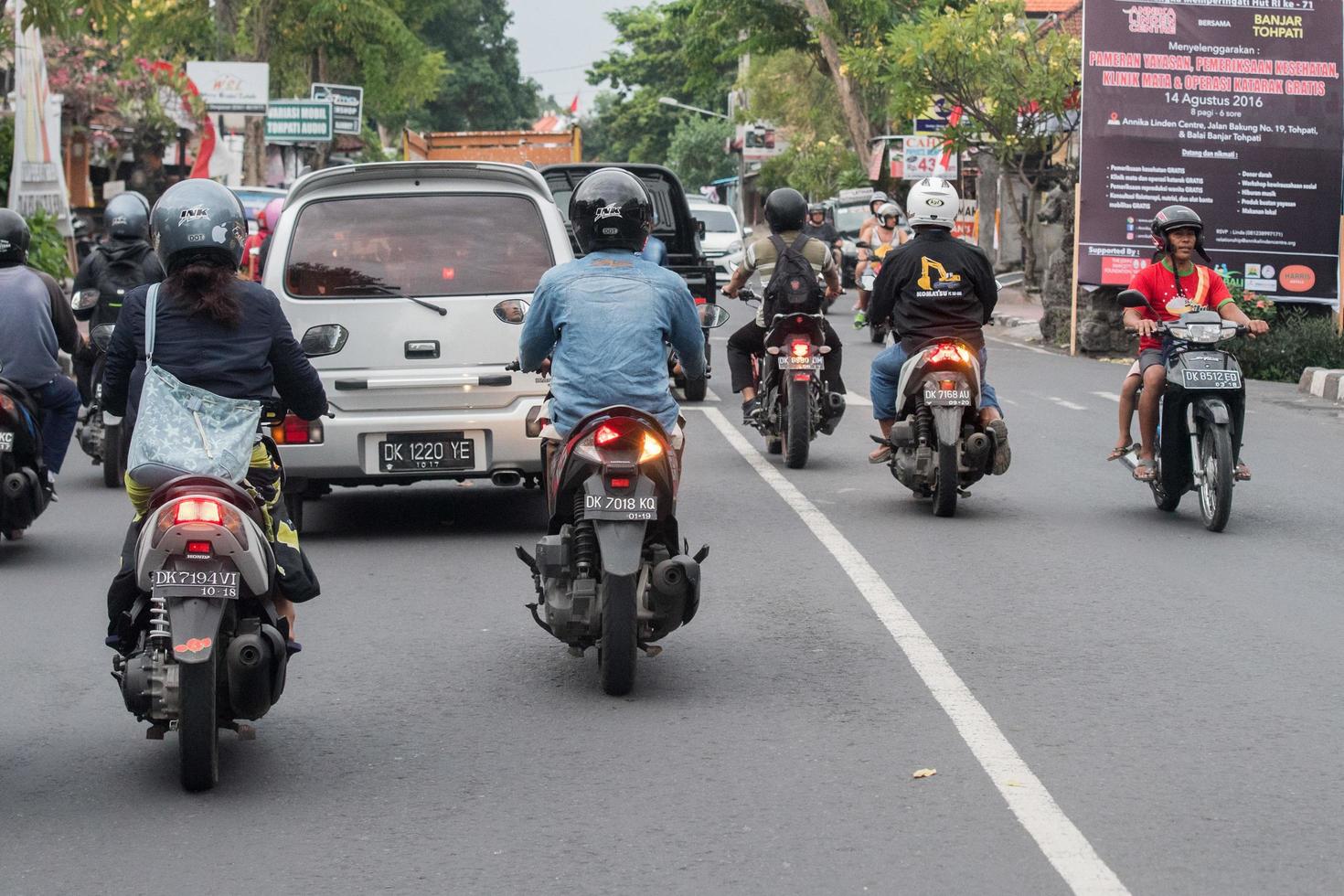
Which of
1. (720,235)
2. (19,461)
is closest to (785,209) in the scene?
(19,461)

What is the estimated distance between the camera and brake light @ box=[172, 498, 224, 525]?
208 inches

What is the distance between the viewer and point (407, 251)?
9742 mm

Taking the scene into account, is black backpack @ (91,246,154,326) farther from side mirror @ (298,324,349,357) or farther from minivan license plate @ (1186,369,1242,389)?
minivan license plate @ (1186,369,1242,389)

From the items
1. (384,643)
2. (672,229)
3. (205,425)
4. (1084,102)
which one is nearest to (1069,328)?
(1084,102)

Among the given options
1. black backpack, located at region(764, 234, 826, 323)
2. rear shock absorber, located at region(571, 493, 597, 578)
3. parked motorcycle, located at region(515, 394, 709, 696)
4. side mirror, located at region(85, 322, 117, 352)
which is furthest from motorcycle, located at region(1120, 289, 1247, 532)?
side mirror, located at region(85, 322, 117, 352)

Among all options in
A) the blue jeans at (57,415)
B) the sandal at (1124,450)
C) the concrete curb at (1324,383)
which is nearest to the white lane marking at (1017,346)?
the concrete curb at (1324,383)

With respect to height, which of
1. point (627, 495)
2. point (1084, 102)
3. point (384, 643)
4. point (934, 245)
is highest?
point (1084, 102)

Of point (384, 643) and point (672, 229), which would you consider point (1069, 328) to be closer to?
point (672, 229)

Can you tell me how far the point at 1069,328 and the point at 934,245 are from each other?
1346 cm

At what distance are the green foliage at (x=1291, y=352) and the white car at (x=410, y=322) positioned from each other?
12289 millimetres

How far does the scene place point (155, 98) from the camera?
3362 cm

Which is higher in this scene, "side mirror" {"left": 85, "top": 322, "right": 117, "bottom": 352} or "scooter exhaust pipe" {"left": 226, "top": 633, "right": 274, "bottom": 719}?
"side mirror" {"left": 85, "top": 322, "right": 117, "bottom": 352}

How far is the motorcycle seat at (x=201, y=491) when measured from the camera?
17.7ft

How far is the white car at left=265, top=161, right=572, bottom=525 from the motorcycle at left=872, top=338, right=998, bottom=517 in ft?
6.94
